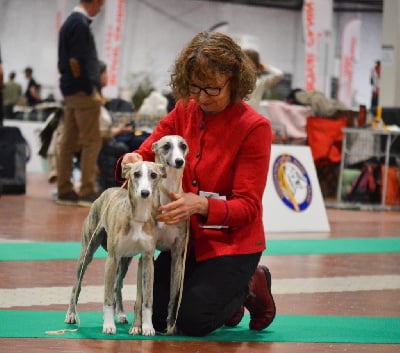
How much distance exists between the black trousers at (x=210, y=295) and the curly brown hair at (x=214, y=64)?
0.65 metres

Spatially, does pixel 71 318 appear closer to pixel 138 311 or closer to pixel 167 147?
pixel 138 311

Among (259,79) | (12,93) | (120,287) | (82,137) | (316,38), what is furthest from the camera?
(12,93)

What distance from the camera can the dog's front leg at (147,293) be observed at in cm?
351

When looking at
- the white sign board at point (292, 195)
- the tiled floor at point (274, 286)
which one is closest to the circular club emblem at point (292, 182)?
the white sign board at point (292, 195)

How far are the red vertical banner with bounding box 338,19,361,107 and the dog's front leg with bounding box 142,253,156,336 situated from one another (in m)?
19.5

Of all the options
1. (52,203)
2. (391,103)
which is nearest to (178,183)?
(52,203)

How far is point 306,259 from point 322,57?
416 inches

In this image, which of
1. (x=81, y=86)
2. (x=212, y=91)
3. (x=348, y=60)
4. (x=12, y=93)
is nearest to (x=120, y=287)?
(x=212, y=91)

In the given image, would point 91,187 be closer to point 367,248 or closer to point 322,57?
point 367,248

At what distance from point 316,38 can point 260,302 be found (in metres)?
12.8

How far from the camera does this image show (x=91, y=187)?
30.8 ft

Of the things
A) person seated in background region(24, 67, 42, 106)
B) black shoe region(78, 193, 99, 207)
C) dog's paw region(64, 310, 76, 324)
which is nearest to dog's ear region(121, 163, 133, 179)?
dog's paw region(64, 310, 76, 324)

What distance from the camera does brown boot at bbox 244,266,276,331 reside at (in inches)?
154

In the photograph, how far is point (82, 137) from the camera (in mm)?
9023
